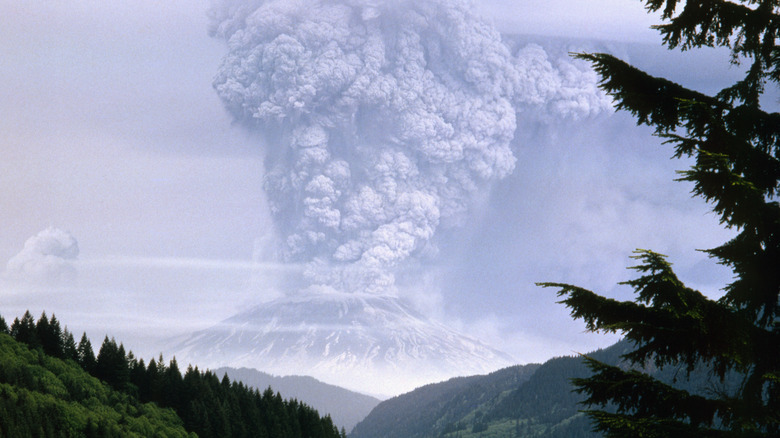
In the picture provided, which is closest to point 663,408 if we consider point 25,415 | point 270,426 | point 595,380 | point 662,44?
point 595,380

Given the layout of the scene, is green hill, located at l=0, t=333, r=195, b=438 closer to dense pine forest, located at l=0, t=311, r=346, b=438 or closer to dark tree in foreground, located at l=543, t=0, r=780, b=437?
dense pine forest, located at l=0, t=311, r=346, b=438

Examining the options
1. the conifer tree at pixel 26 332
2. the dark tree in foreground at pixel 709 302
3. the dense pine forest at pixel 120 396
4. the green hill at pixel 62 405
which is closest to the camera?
the dark tree in foreground at pixel 709 302

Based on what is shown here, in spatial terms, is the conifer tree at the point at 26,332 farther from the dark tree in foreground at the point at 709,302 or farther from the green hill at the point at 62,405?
the dark tree in foreground at the point at 709,302

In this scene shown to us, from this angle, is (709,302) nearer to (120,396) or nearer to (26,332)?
(120,396)

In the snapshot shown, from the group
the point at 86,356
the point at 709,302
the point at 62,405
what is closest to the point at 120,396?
the point at 86,356

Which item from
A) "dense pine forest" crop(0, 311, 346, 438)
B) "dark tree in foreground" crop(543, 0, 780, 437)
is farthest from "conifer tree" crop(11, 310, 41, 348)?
"dark tree in foreground" crop(543, 0, 780, 437)

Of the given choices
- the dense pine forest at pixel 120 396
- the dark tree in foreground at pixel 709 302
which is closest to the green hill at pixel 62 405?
the dense pine forest at pixel 120 396
